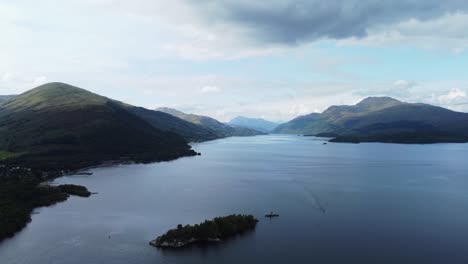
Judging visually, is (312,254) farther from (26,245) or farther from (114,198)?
(114,198)

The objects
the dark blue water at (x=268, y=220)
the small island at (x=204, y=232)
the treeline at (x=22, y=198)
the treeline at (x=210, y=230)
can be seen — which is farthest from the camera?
the treeline at (x=22, y=198)

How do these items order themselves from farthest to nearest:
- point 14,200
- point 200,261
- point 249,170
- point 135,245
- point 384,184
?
1. point 249,170
2. point 384,184
3. point 14,200
4. point 135,245
5. point 200,261

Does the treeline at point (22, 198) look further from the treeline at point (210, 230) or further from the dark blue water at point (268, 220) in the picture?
the treeline at point (210, 230)

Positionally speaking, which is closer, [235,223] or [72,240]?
[72,240]

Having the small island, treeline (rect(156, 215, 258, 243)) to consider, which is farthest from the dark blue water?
treeline (rect(156, 215, 258, 243))

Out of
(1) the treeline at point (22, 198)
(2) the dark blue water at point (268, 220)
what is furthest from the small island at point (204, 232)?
(1) the treeline at point (22, 198)

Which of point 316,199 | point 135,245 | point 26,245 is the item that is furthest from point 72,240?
point 316,199

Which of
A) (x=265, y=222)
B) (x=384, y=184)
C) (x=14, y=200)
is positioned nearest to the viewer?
(x=265, y=222)

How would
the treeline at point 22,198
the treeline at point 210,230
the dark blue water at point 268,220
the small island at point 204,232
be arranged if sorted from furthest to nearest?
the treeline at point 22,198
the treeline at point 210,230
the small island at point 204,232
the dark blue water at point 268,220
